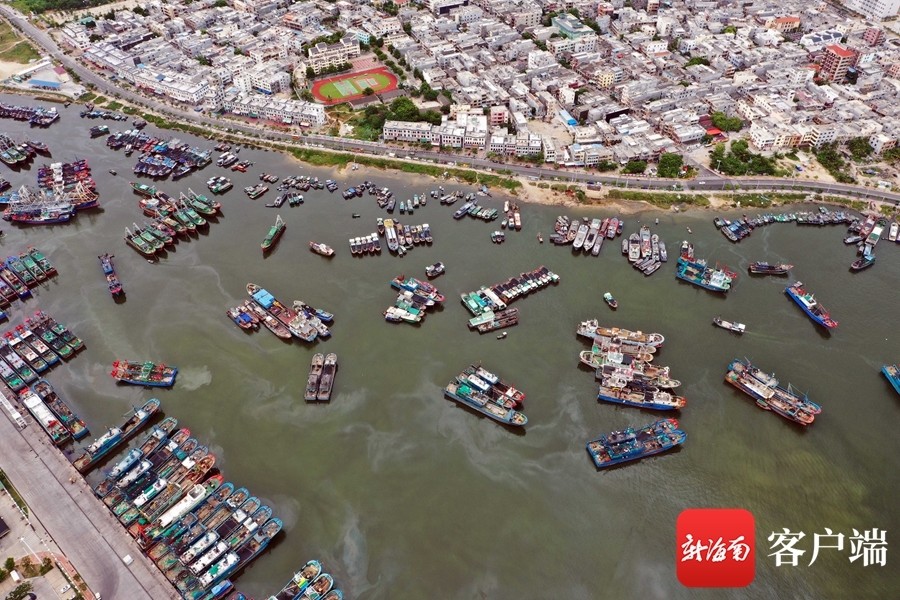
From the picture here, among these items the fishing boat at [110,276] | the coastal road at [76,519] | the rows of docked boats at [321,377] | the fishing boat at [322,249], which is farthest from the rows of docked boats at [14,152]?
the rows of docked boats at [321,377]

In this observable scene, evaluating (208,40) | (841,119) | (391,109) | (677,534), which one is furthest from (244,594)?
(208,40)

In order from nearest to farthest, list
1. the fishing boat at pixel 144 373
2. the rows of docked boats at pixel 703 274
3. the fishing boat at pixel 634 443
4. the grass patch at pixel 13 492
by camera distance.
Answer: the grass patch at pixel 13 492 → the fishing boat at pixel 634 443 → the fishing boat at pixel 144 373 → the rows of docked boats at pixel 703 274

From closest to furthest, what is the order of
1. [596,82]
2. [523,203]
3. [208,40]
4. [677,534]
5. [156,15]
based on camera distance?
[677,534] → [523,203] → [596,82] → [208,40] → [156,15]

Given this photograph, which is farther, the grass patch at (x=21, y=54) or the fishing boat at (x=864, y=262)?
the grass patch at (x=21, y=54)

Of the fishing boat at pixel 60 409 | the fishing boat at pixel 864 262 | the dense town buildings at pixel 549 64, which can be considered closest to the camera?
the fishing boat at pixel 60 409

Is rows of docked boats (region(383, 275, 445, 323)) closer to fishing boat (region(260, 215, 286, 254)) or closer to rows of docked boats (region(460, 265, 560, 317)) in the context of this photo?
rows of docked boats (region(460, 265, 560, 317))

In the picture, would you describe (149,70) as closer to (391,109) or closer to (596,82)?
(391,109)

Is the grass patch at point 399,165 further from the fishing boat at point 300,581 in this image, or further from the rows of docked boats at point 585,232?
the fishing boat at point 300,581
